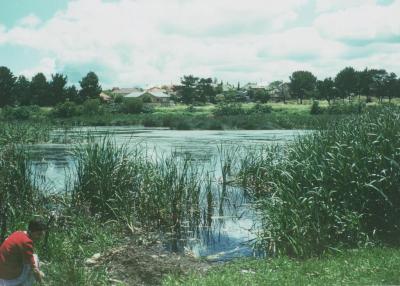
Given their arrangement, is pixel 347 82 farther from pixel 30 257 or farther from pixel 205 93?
pixel 30 257

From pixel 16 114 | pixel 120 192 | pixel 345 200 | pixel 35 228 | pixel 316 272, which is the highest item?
pixel 16 114

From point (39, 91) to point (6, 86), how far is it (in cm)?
640

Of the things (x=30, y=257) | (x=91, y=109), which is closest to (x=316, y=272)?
(x=30, y=257)

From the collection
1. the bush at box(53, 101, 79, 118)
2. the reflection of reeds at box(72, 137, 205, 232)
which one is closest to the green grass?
the reflection of reeds at box(72, 137, 205, 232)

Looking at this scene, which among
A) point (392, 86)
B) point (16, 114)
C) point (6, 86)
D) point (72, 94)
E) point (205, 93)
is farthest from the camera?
point (205, 93)

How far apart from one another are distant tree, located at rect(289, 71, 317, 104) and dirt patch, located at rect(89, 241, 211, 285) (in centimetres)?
11678

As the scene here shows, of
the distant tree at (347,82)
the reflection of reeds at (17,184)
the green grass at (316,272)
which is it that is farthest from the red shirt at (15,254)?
the distant tree at (347,82)

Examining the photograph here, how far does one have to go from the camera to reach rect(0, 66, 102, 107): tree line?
9750 centimetres

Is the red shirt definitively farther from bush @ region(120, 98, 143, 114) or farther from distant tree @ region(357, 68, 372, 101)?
distant tree @ region(357, 68, 372, 101)

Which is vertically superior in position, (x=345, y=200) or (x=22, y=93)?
(x=22, y=93)

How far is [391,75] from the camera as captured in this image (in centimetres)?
10900

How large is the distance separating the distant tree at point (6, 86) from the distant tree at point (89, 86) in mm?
14702

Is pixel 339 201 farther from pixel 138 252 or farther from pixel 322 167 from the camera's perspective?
pixel 138 252

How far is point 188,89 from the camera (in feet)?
383
